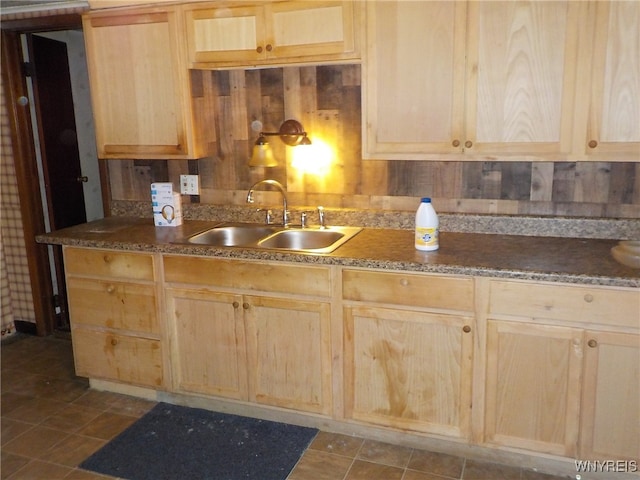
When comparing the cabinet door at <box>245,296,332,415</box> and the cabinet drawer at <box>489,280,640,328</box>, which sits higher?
the cabinet drawer at <box>489,280,640,328</box>

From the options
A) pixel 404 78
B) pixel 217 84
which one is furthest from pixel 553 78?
pixel 217 84

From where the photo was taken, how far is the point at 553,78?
221 cm

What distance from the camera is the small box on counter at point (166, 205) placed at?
300 centimetres

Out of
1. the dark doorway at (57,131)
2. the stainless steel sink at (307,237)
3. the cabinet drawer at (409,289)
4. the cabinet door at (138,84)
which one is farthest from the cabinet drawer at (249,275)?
the dark doorway at (57,131)

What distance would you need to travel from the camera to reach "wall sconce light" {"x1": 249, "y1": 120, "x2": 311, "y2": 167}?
283 centimetres

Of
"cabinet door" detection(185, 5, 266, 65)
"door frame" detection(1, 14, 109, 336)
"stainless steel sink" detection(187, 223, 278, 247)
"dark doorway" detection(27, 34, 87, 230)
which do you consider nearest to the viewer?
"cabinet door" detection(185, 5, 266, 65)

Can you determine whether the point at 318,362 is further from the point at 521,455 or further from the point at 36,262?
the point at 36,262

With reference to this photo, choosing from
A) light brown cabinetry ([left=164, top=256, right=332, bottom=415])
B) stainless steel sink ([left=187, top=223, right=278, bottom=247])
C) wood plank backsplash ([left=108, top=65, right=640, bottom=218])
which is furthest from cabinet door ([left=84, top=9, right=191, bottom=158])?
light brown cabinetry ([left=164, top=256, right=332, bottom=415])

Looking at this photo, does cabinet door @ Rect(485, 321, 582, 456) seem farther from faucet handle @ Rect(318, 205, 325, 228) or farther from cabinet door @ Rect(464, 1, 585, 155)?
faucet handle @ Rect(318, 205, 325, 228)

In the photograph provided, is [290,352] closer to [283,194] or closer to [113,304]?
[283,194]

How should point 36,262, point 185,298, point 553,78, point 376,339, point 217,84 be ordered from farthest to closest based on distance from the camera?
point 36,262
point 217,84
point 185,298
point 376,339
point 553,78

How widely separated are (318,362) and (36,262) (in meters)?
2.27

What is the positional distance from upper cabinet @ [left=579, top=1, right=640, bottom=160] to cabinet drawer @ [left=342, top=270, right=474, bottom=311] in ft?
2.46

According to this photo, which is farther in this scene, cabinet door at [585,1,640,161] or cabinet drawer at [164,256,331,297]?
cabinet drawer at [164,256,331,297]
